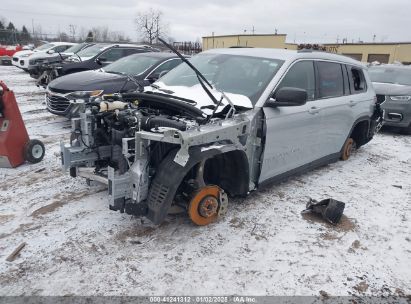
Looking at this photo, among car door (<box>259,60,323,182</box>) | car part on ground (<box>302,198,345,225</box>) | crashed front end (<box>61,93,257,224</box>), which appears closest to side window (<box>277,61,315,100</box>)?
car door (<box>259,60,323,182</box>)

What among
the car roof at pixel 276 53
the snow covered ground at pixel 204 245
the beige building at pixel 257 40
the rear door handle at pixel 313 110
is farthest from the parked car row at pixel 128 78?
the beige building at pixel 257 40

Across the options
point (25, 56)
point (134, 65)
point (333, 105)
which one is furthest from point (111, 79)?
point (25, 56)

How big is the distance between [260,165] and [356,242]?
1319 mm

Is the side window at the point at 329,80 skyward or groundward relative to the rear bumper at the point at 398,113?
skyward

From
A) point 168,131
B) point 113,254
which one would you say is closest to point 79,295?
point 113,254

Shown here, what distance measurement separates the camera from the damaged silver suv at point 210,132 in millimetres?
3258

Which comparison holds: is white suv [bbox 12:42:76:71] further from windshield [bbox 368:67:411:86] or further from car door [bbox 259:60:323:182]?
car door [bbox 259:60:323:182]

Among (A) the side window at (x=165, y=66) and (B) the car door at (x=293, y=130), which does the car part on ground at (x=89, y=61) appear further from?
(B) the car door at (x=293, y=130)

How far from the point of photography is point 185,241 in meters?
3.49

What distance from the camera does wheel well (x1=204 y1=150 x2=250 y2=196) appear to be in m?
3.84

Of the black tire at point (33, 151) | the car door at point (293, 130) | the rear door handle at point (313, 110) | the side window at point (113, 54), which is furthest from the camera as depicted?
the side window at point (113, 54)

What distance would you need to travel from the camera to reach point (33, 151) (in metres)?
5.28

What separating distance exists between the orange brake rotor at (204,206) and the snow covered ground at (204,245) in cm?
12

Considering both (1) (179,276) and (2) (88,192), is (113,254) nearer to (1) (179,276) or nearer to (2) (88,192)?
(1) (179,276)
